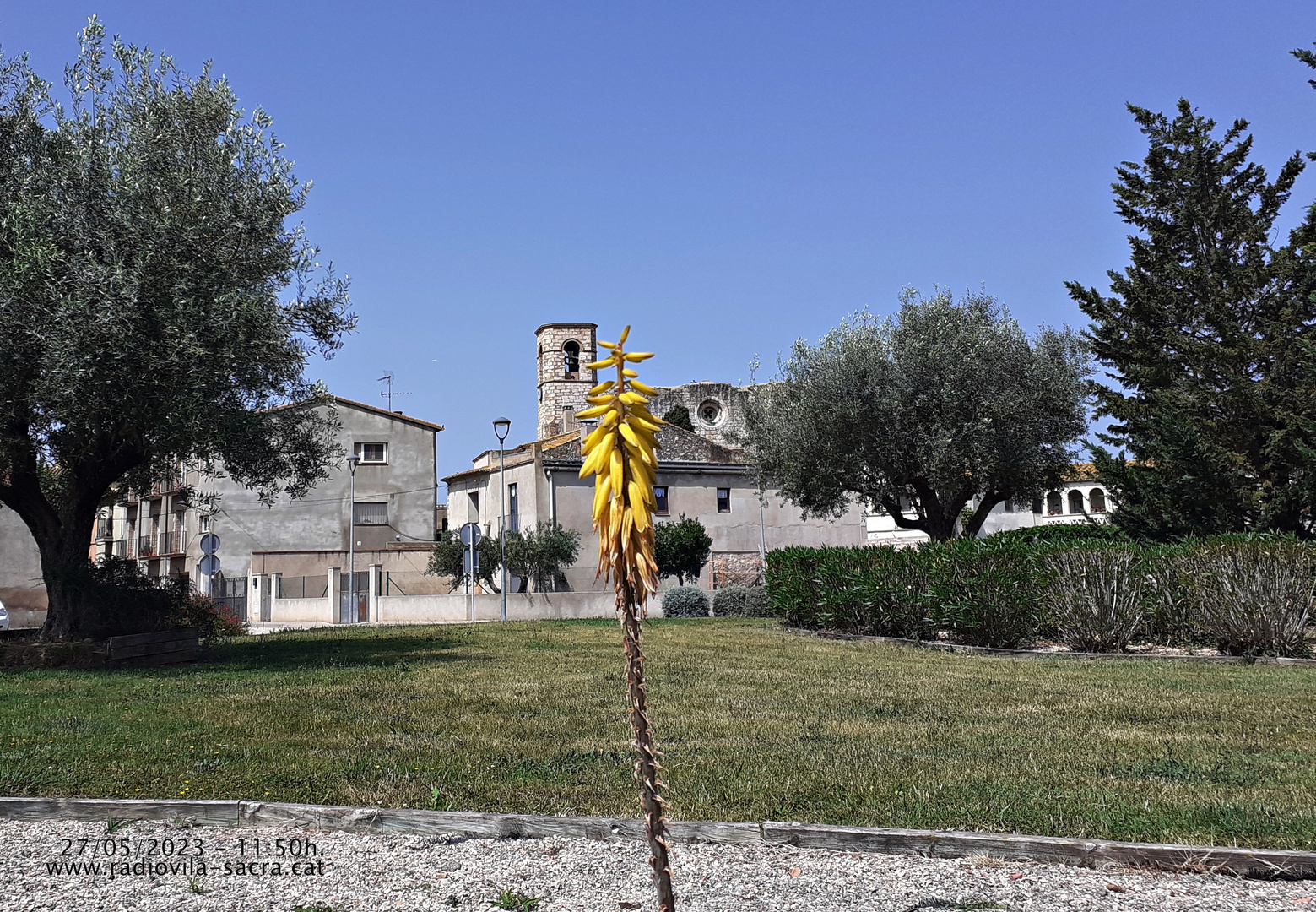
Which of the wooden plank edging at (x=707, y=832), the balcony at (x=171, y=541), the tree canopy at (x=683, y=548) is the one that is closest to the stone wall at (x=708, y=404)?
the balcony at (x=171, y=541)

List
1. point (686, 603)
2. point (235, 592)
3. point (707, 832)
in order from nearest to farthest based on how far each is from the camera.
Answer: point (707, 832) < point (686, 603) < point (235, 592)

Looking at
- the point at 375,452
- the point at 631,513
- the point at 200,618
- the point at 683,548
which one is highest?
the point at 375,452

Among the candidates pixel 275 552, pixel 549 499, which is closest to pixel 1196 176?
pixel 549 499

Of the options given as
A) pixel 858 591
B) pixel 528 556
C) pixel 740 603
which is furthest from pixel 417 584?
pixel 858 591

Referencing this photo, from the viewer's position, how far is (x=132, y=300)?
46.2ft

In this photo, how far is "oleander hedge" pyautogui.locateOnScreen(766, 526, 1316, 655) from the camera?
14.7m

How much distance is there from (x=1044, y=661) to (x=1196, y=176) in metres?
20.4

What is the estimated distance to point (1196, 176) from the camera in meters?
29.9

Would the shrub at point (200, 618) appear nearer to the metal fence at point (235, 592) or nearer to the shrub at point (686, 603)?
the shrub at point (686, 603)

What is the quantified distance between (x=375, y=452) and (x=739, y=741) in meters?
47.8

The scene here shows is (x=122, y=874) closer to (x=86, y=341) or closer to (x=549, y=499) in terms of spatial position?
(x=86, y=341)

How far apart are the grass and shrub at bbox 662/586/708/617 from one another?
61.4 feet

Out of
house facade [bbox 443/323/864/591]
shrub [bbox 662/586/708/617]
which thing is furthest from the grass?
house facade [bbox 443/323/864/591]

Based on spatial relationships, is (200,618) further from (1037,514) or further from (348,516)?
(1037,514)
